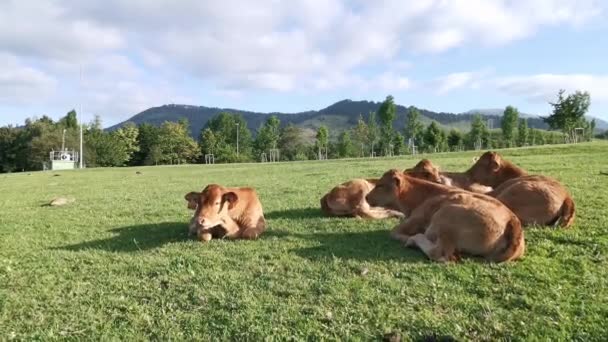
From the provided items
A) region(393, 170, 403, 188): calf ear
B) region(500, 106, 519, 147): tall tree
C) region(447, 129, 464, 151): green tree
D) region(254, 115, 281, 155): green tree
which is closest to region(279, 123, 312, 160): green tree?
region(254, 115, 281, 155): green tree

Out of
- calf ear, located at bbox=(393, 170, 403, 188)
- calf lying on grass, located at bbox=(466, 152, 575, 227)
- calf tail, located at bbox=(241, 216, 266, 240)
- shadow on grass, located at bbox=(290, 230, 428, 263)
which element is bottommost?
shadow on grass, located at bbox=(290, 230, 428, 263)

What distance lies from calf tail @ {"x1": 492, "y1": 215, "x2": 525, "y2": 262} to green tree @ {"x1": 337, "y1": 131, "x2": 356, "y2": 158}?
84207 millimetres

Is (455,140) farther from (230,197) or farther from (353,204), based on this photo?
(230,197)

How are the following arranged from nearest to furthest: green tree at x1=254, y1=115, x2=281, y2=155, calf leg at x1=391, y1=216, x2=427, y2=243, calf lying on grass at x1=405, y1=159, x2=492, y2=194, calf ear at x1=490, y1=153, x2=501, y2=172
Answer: calf leg at x1=391, y1=216, x2=427, y2=243 → calf lying on grass at x1=405, y1=159, x2=492, y2=194 → calf ear at x1=490, y1=153, x2=501, y2=172 → green tree at x1=254, y1=115, x2=281, y2=155

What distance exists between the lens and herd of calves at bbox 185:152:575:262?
684 cm

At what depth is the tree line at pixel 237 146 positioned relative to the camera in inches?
3467

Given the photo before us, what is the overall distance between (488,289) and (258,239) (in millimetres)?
4038

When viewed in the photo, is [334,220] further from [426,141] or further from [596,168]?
[426,141]

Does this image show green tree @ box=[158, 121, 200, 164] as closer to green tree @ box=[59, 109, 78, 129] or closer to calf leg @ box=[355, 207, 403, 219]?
green tree @ box=[59, 109, 78, 129]

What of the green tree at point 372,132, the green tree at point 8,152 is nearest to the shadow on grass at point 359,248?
the green tree at point 372,132

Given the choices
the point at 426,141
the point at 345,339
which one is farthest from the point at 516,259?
the point at 426,141

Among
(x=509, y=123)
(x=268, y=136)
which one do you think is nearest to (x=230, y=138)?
(x=268, y=136)

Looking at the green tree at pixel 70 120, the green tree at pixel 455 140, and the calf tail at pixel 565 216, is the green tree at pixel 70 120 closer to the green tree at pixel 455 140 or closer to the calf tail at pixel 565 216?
the green tree at pixel 455 140

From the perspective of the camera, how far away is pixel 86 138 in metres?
92.2
